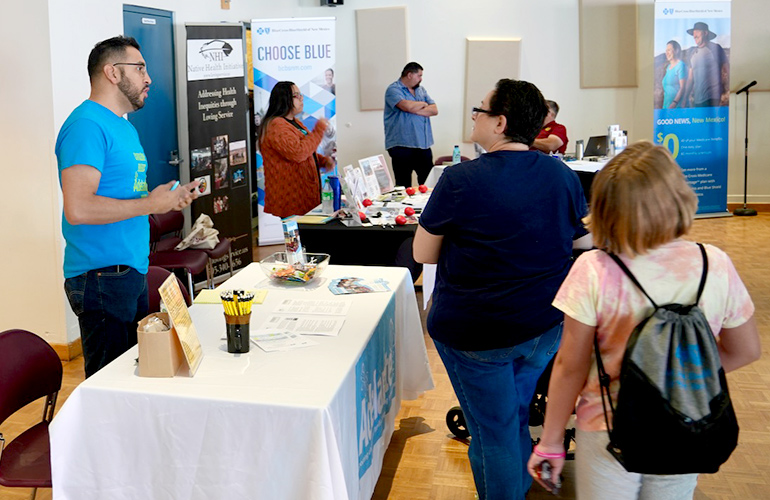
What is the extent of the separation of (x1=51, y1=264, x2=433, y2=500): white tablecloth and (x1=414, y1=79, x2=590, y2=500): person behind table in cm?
37

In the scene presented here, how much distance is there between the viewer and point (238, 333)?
2490 millimetres

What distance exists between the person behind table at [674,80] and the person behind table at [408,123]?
272 cm

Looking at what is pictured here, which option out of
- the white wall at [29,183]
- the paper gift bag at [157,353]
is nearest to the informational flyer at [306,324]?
the paper gift bag at [157,353]

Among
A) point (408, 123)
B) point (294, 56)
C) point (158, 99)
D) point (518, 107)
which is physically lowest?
point (518, 107)

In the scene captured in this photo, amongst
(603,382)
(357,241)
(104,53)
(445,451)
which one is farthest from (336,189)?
(603,382)

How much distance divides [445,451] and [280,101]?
9.90 feet

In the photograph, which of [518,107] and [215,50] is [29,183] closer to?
[215,50]

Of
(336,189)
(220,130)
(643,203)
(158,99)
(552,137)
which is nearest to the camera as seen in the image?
(643,203)

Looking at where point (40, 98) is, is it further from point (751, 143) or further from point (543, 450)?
point (751, 143)

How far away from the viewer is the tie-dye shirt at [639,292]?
5.26 ft

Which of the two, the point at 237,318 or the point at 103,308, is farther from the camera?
the point at 103,308

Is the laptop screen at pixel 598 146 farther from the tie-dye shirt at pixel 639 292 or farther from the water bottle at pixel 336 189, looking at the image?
the tie-dye shirt at pixel 639 292

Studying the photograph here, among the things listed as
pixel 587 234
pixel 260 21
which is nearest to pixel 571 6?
pixel 260 21

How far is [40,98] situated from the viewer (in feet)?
14.4
